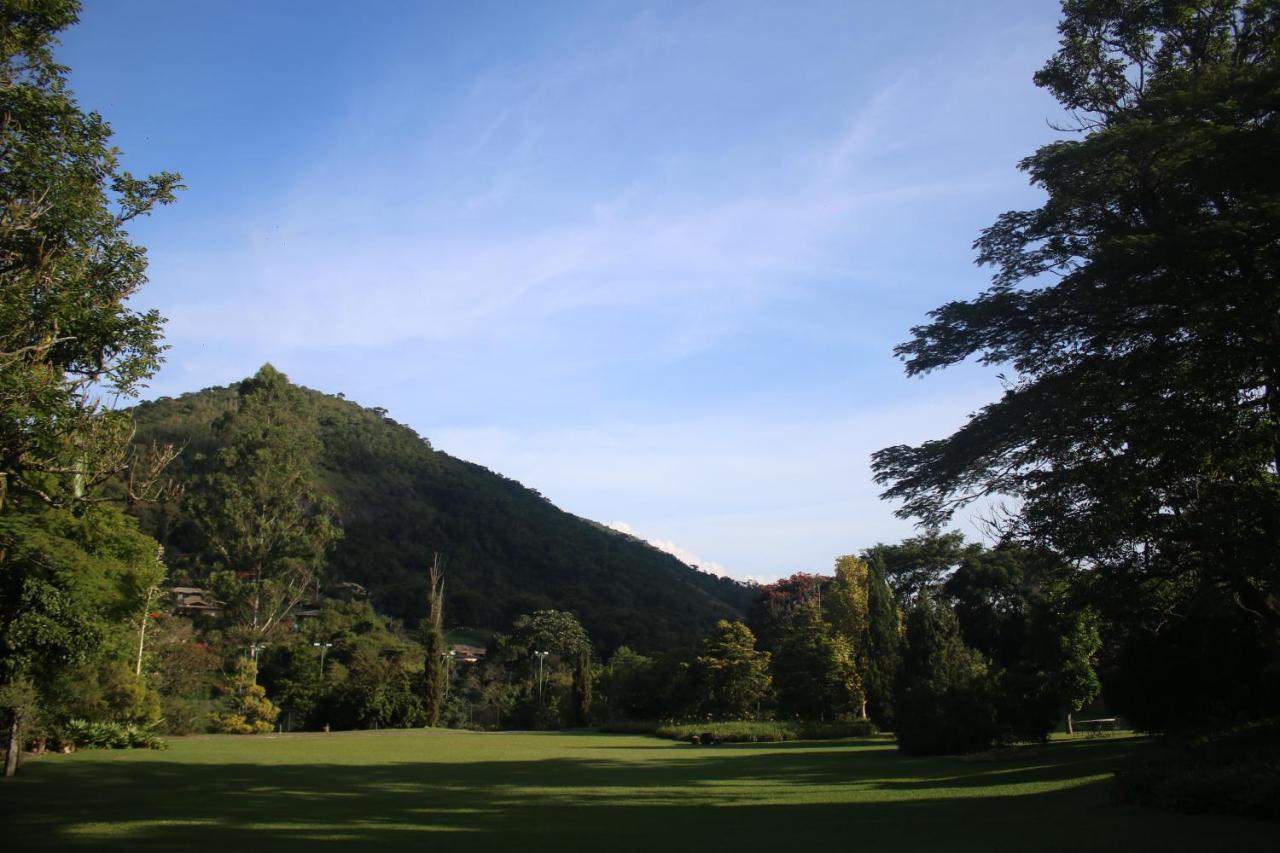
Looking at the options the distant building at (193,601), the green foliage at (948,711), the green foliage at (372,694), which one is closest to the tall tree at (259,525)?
the distant building at (193,601)

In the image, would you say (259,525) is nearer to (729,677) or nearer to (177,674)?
(177,674)

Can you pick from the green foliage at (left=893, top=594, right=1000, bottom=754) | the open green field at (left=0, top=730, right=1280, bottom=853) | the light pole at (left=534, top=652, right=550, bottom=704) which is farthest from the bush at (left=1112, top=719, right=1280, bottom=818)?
the light pole at (left=534, top=652, right=550, bottom=704)

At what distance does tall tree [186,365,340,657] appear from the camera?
134ft

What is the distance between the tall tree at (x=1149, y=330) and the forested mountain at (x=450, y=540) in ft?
161

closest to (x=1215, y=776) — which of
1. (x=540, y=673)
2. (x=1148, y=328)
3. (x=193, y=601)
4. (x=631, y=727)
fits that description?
(x=1148, y=328)

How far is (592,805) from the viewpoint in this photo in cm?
1298

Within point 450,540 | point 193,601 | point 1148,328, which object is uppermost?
point 450,540

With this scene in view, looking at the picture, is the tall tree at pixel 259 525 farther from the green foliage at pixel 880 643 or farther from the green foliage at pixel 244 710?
the green foliage at pixel 880 643

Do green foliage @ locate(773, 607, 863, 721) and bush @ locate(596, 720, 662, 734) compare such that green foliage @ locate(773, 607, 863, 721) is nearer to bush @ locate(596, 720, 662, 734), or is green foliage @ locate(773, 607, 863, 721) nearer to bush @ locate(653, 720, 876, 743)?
bush @ locate(653, 720, 876, 743)

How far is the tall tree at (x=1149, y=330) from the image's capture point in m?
10.6

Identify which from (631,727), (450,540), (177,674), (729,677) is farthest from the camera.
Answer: (450,540)

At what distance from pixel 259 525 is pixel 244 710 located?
1110 centimetres

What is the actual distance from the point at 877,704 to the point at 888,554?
25.3 metres

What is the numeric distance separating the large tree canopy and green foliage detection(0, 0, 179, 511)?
39.1 feet
